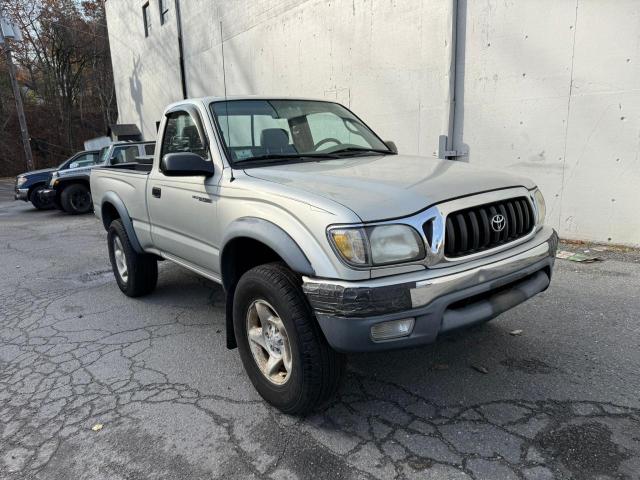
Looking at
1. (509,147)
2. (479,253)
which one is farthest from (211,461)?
(509,147)

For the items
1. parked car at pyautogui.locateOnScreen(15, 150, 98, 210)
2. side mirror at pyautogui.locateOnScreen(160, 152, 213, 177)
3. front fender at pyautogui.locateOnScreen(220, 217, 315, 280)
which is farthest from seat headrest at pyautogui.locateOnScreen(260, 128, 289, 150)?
parked car at pyautogui.locateOnScreen(15, 150, 98, 210)

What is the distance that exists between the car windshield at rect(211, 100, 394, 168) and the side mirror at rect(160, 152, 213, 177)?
0.63 feet

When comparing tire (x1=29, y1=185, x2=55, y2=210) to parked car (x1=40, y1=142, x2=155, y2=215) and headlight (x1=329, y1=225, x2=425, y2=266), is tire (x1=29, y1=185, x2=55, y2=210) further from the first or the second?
headlight (x1=329, y1=225, x2=425, y2=266)

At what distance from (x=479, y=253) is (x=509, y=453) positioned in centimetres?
98

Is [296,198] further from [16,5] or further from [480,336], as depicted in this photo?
[16,5]

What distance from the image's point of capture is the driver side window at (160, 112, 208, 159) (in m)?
3.59

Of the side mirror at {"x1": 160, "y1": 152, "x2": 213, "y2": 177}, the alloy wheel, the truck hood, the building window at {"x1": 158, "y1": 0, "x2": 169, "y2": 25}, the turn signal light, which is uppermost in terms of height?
the building window at {"x1": 158, "y1": 0, "x2": 169, "y2": 25}

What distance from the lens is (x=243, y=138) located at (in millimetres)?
3412

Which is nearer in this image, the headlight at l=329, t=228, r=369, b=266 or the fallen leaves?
the headlight at l=329, t=228, r=369, b=266

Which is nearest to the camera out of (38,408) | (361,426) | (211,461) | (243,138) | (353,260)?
(353,260)

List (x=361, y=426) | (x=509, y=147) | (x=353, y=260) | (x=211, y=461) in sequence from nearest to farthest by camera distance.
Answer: (x=353, y=260), (x=211, y=461), (x=361, y=426), (x=509, y=147)

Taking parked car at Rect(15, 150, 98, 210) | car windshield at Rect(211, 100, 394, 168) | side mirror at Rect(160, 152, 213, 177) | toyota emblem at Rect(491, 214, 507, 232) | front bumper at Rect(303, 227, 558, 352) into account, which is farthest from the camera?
parked car at Rect(15, 150, 98, 210)

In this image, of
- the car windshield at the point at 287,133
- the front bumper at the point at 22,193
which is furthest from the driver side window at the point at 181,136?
the front bumper at the point at 22,193

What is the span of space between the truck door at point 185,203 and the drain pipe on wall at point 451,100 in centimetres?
424
